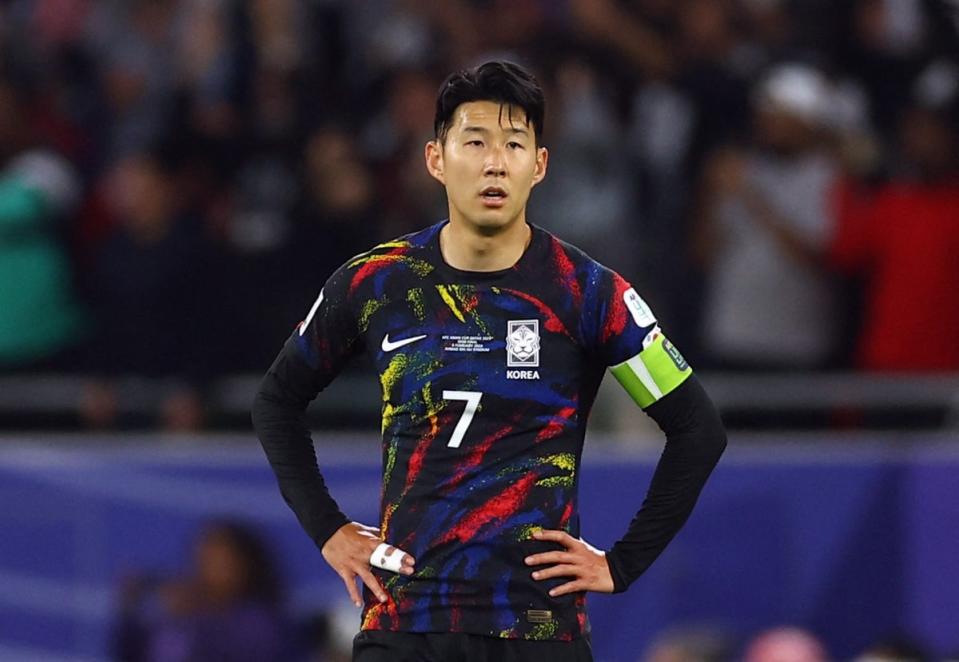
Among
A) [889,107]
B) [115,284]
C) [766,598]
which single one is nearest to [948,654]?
[766,598]

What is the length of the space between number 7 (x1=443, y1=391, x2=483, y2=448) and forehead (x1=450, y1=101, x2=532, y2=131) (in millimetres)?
642

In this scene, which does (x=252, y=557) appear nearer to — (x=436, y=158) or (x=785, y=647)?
(x=785, y=647)

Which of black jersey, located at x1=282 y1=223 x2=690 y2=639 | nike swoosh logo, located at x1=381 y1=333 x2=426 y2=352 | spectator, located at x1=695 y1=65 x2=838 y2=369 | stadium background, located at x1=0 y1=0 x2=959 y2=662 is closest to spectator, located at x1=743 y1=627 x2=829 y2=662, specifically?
stadium background, located at x1=0 y1=0 x2=959 y2=662

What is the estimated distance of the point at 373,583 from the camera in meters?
5.19

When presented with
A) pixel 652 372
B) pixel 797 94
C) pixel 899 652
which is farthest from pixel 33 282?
pixel 652 372

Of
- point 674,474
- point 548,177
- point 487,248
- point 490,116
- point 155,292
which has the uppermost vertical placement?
point 548,177

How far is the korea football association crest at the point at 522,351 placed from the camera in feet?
16.8

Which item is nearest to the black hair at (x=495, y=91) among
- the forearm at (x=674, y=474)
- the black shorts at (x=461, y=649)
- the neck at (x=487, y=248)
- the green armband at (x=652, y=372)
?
the neck at (x=487, y=248)

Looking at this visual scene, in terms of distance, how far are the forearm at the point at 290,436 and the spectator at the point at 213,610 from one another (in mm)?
3937

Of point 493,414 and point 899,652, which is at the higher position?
point 493,414

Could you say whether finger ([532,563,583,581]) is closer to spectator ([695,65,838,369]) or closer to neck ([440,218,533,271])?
neck ([440,218,533,271])

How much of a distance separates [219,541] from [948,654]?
324 cm

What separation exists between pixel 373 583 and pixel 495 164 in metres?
1.06

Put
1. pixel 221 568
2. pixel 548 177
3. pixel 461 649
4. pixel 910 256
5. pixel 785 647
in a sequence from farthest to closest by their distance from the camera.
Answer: pixel 548 177 < pixel 221 568 < pixel 910 256 < pixel 785 647 < pixel 461 649
